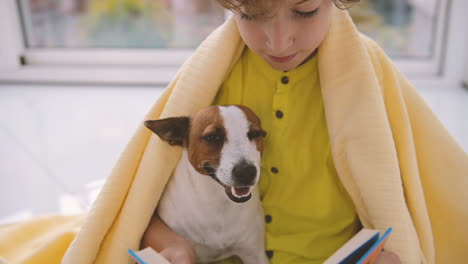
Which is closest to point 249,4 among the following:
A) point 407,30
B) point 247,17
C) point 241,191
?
point 247,17

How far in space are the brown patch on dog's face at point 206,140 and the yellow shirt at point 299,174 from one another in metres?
0.14

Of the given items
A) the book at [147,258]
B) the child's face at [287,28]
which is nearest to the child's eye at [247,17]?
the child's face at [287,28]

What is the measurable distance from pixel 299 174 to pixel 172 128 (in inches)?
9.2

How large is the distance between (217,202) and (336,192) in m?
0.21

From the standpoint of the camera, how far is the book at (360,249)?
1.73 feet

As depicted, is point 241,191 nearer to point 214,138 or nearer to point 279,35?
point 214,138

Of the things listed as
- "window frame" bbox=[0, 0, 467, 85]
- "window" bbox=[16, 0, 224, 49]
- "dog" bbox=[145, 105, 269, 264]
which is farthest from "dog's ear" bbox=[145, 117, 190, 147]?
"window" bbox=[16, 0, 224, 49]

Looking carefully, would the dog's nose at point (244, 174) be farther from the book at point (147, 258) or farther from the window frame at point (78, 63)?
the window frame at point (78, 63)

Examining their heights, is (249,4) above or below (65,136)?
above

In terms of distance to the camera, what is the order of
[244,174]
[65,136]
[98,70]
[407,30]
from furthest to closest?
[98,70] < [407,30] < [65,136] < [244,174]

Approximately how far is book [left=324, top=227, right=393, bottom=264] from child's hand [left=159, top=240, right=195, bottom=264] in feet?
0.81

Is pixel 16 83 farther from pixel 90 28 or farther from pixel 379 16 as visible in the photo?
pixel 379 16

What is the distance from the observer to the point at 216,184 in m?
0.74

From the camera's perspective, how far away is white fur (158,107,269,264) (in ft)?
2.45
